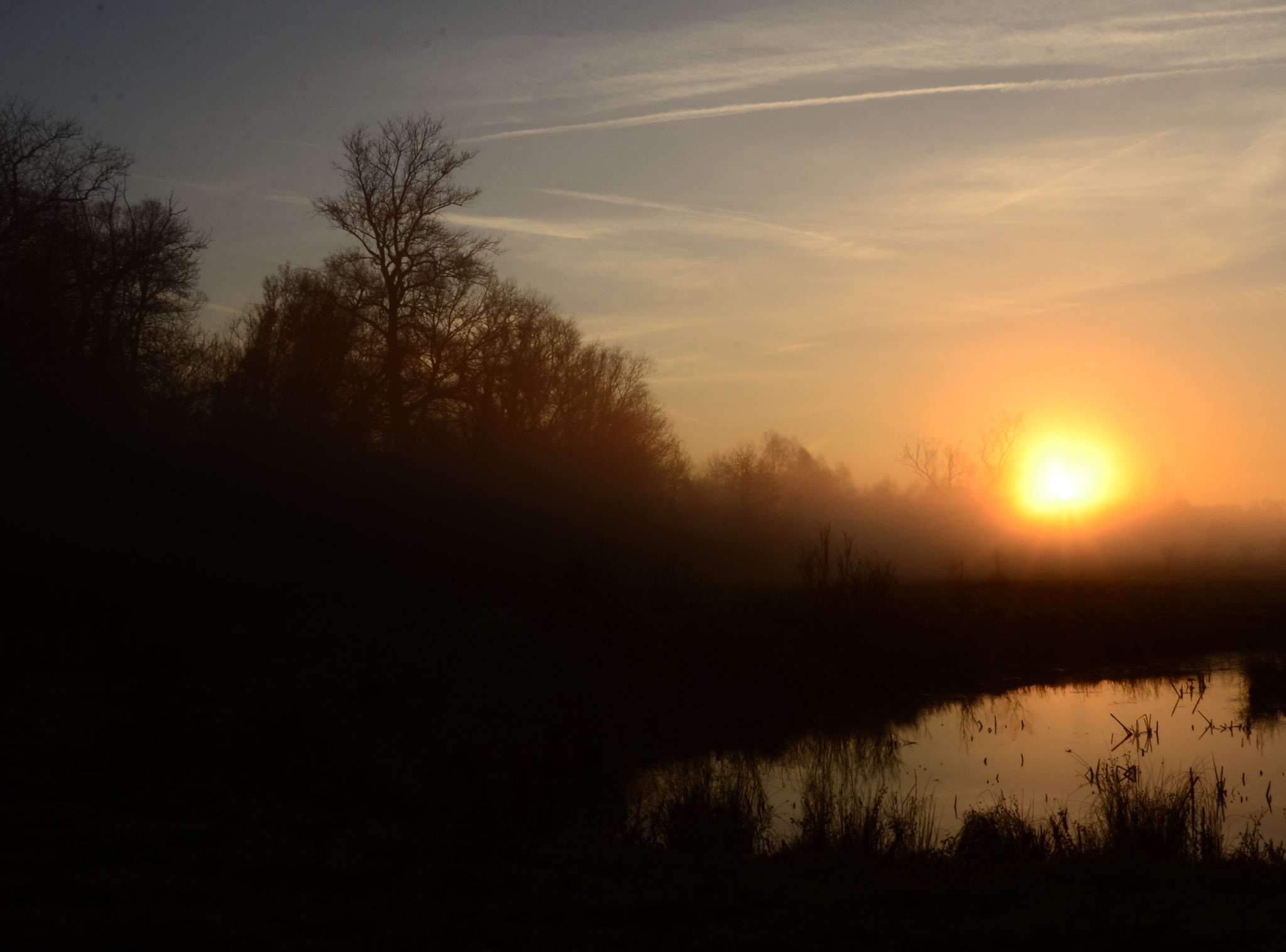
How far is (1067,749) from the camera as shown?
1527cm

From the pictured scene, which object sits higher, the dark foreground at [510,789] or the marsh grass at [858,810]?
the dark foreground at [510,789]

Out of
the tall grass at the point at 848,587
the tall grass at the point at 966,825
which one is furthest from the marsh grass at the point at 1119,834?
the tall grass at the point at 848,587

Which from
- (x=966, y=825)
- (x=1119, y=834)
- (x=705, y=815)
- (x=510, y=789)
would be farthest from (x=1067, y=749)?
(x=510, y=789)

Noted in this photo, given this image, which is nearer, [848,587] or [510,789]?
[510,789]

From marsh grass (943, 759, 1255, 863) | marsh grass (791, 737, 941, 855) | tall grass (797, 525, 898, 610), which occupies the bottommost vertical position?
marsh grass (791, 737, 941, 855)

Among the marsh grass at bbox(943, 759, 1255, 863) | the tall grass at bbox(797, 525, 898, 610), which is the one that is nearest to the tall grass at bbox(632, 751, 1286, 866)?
the marsh grass at bbox(943, 759, 1255, 863)

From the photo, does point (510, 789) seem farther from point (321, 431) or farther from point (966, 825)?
point (321, 431)

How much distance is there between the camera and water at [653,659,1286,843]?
12203 mm

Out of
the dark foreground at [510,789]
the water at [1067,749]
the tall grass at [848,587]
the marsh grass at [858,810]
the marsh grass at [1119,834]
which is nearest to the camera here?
the dark foreground at [510,789]

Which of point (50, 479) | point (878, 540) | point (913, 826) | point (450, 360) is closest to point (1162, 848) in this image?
point (913, 826)

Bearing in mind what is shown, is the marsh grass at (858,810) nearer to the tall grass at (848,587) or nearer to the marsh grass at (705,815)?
the marsh grass at (705,815)

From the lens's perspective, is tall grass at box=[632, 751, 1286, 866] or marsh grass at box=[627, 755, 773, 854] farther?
marsh grass at box=[627, 755, 773, 854]

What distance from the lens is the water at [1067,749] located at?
1220 cm

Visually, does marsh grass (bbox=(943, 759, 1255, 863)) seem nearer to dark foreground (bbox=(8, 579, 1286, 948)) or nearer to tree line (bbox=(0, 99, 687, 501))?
dark foreground (bbox=(8, 579, 1286, 948))
